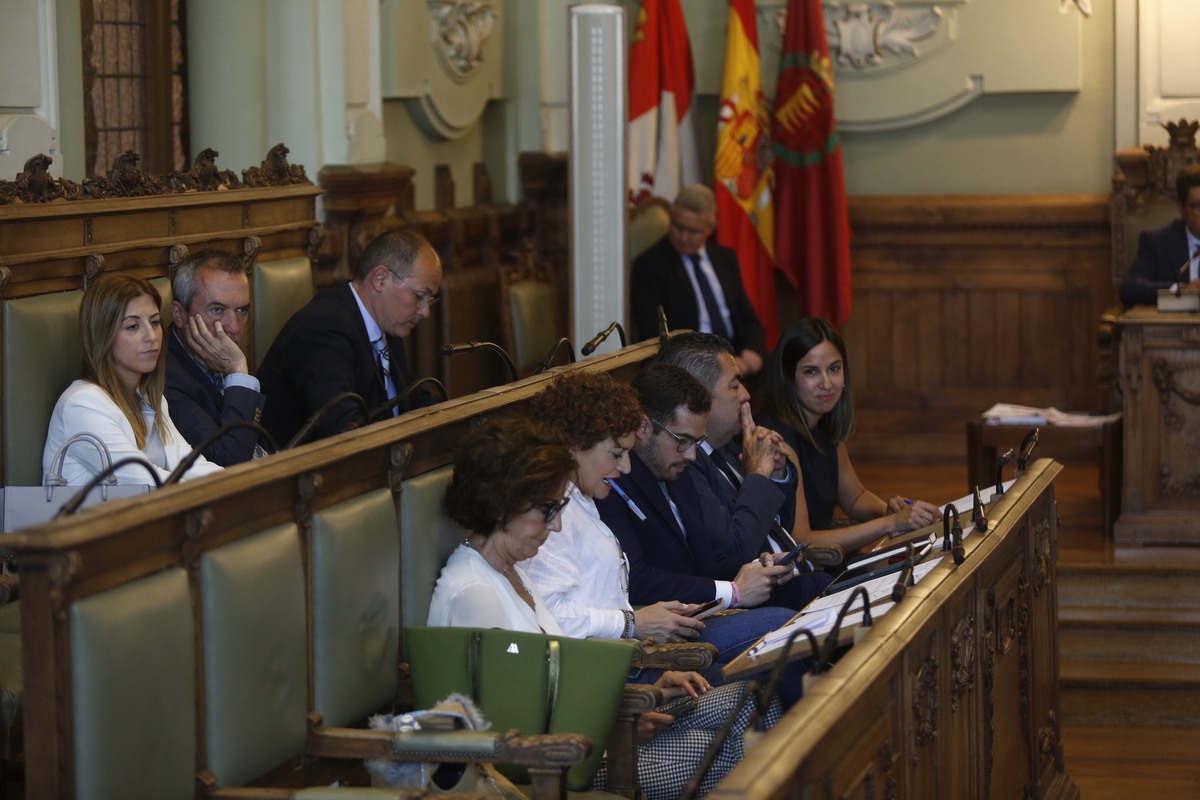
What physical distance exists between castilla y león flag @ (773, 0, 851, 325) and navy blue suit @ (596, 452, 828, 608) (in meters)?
3.79

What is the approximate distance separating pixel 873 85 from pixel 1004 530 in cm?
459

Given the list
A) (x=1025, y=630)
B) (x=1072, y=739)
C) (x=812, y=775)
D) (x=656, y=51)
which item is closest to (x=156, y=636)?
(x=812, y=775)

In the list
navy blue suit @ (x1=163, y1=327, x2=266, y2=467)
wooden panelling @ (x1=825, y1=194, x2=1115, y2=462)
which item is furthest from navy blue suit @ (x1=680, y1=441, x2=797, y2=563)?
wooden panelling @ (x1=825, y1=194, x2=1115, y2=462)

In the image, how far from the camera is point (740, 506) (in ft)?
13.3

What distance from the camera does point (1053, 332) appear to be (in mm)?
7660

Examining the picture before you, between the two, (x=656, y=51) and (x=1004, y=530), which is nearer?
(x=1004, y=530)

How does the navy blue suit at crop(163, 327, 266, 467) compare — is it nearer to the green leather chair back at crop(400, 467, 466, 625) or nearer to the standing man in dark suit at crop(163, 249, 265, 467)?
the standing man in dark suit at crop(163, 249, 265, 467)

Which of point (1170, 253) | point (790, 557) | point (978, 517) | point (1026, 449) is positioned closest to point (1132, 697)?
point (1026, 449)

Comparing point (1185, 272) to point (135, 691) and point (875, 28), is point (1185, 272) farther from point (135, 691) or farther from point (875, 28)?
point (135, 691)

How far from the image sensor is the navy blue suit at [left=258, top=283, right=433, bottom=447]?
13.9ft

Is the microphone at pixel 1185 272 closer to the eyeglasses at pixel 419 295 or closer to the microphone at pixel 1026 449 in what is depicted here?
the microphone at pixel 1026 449

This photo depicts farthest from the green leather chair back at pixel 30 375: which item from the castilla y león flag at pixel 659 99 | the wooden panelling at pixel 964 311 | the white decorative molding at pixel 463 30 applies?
the wooden panelling at pixel 964 311

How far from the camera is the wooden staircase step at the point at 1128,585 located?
5.58 metres

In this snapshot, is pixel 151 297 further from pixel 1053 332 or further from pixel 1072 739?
pixel 1053 332
